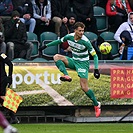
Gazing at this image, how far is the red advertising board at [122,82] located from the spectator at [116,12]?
3.65 m

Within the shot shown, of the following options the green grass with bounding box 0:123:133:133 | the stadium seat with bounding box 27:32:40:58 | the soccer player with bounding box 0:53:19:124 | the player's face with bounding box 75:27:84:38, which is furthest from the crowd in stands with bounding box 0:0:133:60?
the green grass with bounding box 0:123:133:133

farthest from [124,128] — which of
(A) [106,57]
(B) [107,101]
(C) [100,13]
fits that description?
(C) [100,13]

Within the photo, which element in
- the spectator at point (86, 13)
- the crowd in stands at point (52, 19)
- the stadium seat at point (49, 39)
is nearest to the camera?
the crowd in stands at point (52, 19)

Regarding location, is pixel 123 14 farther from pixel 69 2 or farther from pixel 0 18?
pixel 0 18

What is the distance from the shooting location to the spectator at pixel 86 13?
1972 centimetres

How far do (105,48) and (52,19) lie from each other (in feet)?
8.26

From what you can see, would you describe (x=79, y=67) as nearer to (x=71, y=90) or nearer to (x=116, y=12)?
(x=71, y=90)

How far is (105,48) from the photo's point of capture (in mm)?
17578

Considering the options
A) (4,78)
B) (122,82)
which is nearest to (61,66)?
(4,78)

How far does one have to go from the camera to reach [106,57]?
18.4 m

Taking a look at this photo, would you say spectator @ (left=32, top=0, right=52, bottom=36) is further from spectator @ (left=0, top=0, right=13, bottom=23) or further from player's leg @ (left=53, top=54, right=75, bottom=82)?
player's leg @ (left=53, top=54, right=75, bottom=82)

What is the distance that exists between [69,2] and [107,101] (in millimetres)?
4682

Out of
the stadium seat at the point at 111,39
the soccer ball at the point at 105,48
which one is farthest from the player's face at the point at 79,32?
the stadium seat at the point at 111,39

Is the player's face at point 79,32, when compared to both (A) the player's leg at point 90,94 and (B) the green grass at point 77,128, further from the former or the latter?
(B) the green grass at point 77,128
